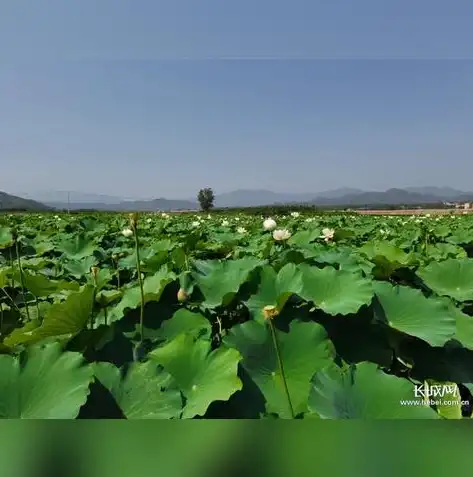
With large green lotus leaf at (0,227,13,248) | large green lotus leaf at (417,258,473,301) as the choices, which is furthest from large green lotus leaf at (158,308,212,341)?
large green lotus leaf at (0,227,13,248)

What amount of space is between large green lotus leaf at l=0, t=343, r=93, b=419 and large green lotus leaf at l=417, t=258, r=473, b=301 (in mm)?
1289

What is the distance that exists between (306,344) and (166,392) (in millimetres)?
333

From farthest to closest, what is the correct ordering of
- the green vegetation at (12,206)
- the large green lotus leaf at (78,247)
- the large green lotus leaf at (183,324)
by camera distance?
the green vegetation at (12,206), the large green lotus leaf at (78,247), the large green lotus leaf at (183,324)

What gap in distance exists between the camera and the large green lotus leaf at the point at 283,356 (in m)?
0.84

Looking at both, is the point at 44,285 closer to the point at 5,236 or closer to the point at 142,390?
the point at 142,390

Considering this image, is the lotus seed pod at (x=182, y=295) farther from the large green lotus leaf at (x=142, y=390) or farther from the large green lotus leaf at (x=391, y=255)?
the large green lotus leaf at (x=391, y=255)

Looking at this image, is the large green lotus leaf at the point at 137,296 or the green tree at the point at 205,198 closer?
the large green lotus leaf at the point at 137,296

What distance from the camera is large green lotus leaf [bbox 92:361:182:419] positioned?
0.67m

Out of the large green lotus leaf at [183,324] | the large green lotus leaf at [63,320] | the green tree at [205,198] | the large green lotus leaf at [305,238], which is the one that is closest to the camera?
the large green lotus leaf at [63,320]

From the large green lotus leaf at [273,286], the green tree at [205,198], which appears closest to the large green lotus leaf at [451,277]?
the large green lotus leaf at [273,286]

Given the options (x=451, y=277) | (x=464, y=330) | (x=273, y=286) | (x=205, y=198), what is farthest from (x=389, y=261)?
(x=205, y=198)

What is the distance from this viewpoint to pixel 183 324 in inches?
42.3

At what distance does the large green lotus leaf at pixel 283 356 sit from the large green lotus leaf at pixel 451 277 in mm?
831

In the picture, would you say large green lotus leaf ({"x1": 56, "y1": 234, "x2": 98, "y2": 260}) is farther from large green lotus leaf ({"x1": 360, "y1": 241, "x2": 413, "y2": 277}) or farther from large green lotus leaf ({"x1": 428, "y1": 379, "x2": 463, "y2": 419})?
large green lotus leaf ({"x1": 428, "y1": 379, "x2": 463, "y2": 419})
